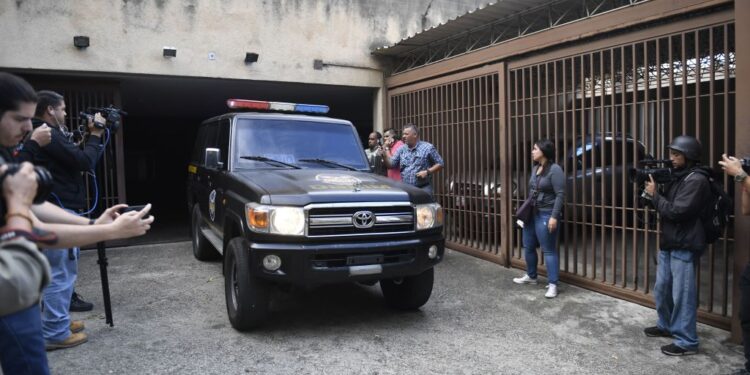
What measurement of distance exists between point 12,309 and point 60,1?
6871mm

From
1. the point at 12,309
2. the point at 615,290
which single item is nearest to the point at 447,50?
the point at 615,290

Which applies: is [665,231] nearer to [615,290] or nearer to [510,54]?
[615,290]

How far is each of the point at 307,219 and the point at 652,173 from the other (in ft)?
9.16

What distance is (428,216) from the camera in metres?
4.37

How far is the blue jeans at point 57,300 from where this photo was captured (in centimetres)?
382

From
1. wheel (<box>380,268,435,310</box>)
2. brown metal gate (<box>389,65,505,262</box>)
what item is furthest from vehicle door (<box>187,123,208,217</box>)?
brown metal gate (<box>389,65,505,262</box>)

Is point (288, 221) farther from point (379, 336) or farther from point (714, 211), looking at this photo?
point (714, 211)

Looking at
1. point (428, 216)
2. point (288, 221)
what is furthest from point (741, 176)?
point (288, 221)

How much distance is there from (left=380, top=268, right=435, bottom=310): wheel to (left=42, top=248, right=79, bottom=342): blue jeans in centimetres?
273

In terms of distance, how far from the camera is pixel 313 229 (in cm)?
389

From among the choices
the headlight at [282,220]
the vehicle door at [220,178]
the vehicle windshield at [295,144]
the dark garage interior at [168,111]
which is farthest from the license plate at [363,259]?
the dark garage interior at [168,111]

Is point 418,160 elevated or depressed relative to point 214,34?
depressed

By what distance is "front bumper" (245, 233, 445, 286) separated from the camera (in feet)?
12.6

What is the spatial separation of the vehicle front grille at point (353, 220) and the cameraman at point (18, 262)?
1996mm
